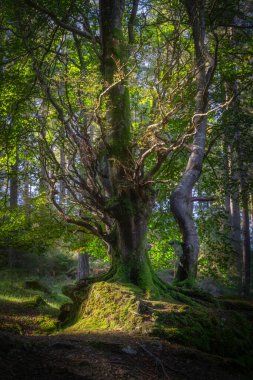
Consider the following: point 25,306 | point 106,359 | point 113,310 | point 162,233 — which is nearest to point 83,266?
point 25,306

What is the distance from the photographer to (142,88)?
269 inches

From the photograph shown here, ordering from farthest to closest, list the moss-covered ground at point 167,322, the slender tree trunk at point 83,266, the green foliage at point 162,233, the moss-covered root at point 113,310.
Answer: the slender tree trunk at point 83,266, the green foliage at point 162,233, the moss-covered root at point 113,310, the moss-covered ground at point 167,322

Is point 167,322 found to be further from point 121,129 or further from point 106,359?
point 121,129

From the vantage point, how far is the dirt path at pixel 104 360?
2.92 metres

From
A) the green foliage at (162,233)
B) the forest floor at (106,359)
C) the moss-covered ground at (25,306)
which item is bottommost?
the moss-covered ground at (25,306)

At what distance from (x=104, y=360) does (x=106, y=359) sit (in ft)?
0.11

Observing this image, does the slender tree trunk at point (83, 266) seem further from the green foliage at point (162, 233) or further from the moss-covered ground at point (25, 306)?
the green foliage at point (162, 233)

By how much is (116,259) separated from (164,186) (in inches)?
171

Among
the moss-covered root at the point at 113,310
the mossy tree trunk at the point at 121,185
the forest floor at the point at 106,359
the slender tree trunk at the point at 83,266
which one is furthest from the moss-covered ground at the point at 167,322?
the slender tree trunk at the point at 83,266

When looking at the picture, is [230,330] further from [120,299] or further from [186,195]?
[186,195]

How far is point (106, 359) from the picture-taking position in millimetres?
3475

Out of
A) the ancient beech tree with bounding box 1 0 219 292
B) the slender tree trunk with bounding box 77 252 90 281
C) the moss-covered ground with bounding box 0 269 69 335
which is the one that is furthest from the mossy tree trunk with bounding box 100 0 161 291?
the slender tree trunk with bounding box 77 252 90 281

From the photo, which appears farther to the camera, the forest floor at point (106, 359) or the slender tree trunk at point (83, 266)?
the slender tree trunk at point (83, 266)

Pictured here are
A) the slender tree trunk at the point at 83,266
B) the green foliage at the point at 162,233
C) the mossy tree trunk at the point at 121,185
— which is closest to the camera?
the mossy tree trunk at the point at 121,185
